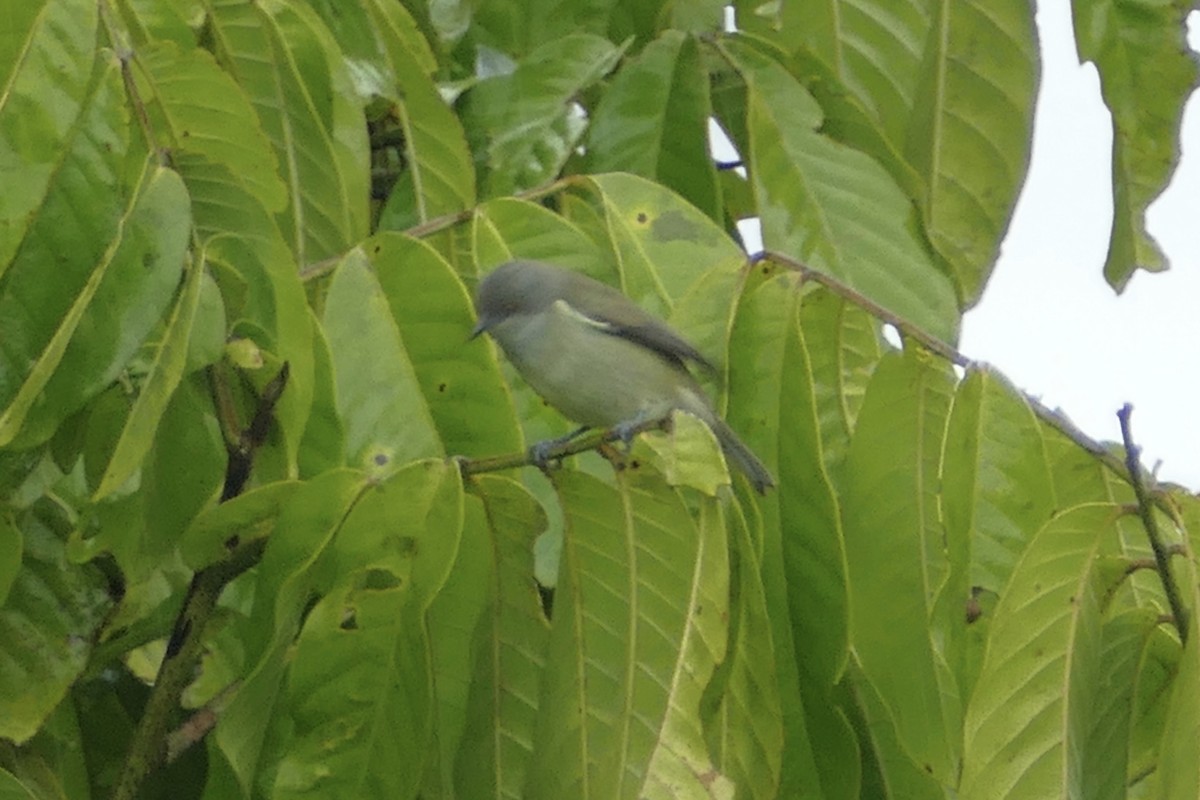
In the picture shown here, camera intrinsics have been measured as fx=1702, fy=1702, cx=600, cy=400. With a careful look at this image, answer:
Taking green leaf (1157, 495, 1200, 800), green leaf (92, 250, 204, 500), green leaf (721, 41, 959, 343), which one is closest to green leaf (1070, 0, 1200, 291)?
green leaf (721, 41, 959, 343)

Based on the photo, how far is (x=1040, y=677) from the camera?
4.94 ft

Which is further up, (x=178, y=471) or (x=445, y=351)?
(x=445, y=351)

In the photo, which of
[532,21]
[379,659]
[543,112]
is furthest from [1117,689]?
[532,21]

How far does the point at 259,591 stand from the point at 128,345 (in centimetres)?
24

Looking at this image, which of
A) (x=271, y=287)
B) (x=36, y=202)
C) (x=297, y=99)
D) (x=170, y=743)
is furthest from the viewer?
(x=297, y=99)

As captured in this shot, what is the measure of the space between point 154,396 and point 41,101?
281mm

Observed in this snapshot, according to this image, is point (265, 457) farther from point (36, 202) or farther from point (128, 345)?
point (36, 202)

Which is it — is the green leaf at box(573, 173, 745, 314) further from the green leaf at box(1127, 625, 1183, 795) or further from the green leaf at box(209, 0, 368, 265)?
the green leaf at box(1127, 625, 1183, 795)

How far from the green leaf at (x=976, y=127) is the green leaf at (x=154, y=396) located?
91cm

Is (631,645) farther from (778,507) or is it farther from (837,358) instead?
(837,358)

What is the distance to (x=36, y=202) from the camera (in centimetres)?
143

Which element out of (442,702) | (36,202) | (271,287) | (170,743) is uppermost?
(36,202)

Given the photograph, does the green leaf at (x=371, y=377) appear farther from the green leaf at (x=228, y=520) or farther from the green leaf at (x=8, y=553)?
the green leaf at (x=8, y=553)

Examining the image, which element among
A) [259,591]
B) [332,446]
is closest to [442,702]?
[259,591]
